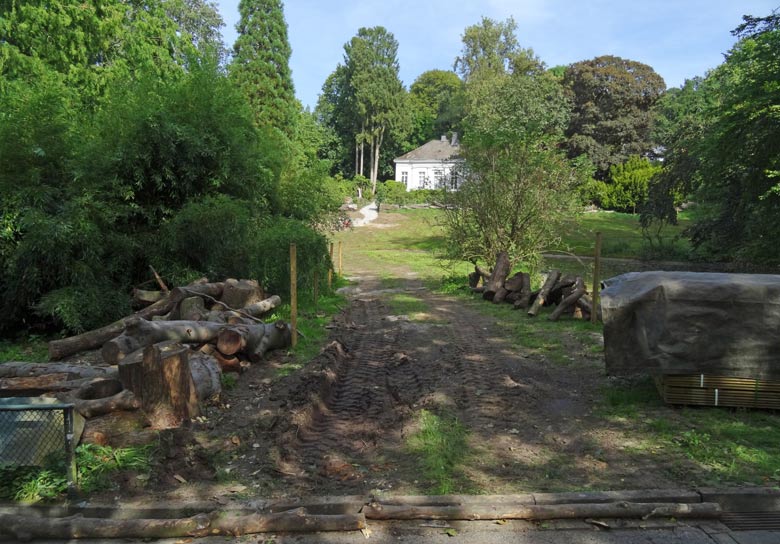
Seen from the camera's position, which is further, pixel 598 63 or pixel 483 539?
pixel 598 63

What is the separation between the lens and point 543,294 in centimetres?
1258

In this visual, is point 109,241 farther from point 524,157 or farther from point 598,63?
point 598,63

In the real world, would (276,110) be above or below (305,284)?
above

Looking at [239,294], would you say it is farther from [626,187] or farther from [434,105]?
[434,105]

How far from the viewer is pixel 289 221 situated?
13.5 m

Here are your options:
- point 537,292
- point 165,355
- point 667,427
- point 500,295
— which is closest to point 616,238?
point 500,295

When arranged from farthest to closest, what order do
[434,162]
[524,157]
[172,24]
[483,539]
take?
[434,162] < [172,24] < [524,157] < [483,539]

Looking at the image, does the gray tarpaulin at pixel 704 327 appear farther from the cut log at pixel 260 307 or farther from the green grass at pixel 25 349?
the green grass at pixel 25 349

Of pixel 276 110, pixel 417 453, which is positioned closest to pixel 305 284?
pixel 417 453

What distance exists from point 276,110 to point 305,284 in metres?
27.5

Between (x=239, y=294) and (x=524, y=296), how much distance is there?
6610mm

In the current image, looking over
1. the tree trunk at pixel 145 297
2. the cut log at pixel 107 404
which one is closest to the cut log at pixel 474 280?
the tree trunk at pixel 145 297

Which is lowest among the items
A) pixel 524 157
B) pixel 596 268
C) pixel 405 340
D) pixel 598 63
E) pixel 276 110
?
pixel 405 340

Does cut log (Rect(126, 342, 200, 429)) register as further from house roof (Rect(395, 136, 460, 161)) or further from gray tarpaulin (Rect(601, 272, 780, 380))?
house roof (Rect(395, 136, 460, 161))
